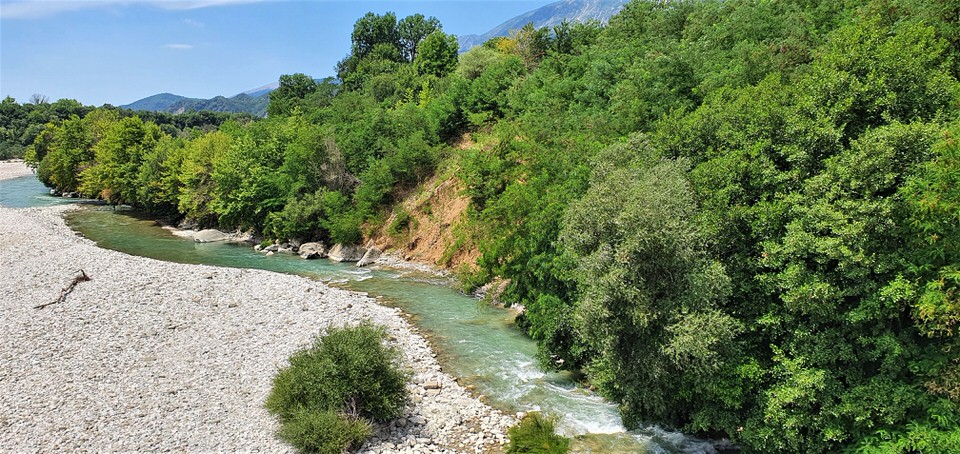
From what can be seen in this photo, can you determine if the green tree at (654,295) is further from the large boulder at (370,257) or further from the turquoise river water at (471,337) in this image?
the large boulder at (370,257)

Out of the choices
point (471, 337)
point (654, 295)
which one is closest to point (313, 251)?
point (471, 337)

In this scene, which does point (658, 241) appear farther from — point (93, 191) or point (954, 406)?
point (93, 191)

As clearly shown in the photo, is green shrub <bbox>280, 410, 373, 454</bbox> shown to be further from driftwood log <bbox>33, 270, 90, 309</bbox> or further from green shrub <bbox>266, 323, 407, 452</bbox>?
driftwood log <bbox>33, 270, 90, 309</bbox>

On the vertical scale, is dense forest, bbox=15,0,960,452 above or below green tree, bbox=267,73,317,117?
below

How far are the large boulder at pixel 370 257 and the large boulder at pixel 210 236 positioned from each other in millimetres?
16438

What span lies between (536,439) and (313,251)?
30.0 meters

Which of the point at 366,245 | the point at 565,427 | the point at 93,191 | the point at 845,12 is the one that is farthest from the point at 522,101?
the point at 93,191

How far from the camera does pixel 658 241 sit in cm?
1259

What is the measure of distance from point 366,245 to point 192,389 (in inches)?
941

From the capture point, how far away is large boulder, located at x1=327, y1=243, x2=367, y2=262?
39.0 metres

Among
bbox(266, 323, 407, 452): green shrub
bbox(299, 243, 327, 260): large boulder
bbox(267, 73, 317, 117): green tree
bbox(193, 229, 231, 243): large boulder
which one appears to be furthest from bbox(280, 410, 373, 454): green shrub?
bbox(267, 73, 317, 117): green tree

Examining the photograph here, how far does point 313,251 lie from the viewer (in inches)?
1582

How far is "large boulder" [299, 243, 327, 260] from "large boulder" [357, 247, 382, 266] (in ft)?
14.4

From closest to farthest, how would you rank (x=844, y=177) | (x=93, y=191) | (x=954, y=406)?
(x=954, y=406) < (x=844, y=177) < (x=93, y=191)
